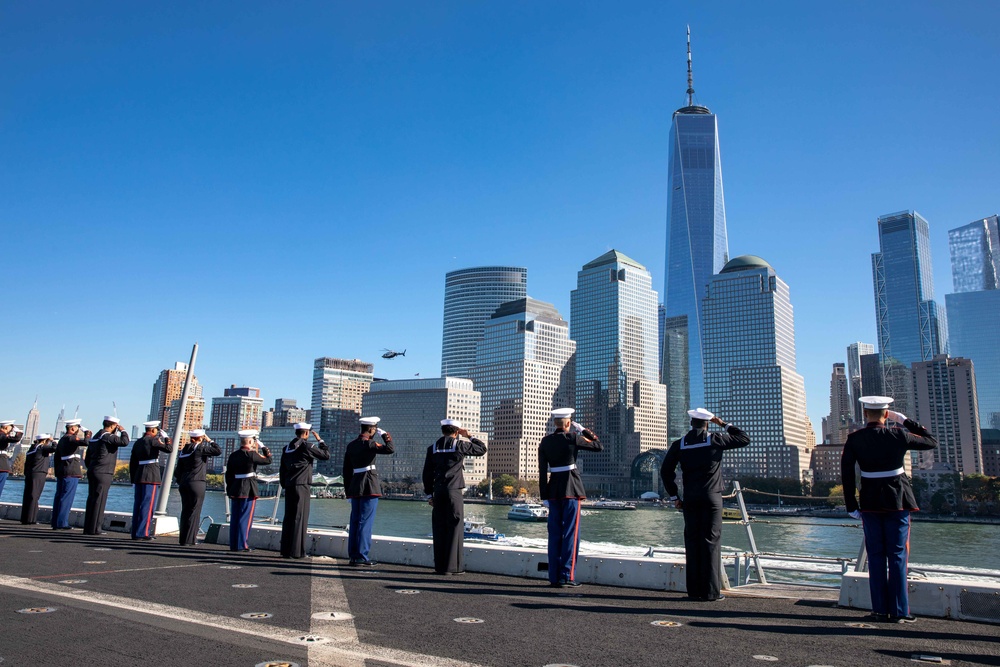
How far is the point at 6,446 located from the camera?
56.8ft

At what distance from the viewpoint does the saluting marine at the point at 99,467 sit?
47.7ft

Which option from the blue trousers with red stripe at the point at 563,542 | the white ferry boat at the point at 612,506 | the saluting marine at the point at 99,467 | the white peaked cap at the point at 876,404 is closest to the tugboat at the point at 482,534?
the saluting marine at the point at 99,467

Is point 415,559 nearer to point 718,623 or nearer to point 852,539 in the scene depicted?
point 718,623

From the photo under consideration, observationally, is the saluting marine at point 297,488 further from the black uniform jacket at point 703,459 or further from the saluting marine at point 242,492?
the black uniform jacket at point 703,459

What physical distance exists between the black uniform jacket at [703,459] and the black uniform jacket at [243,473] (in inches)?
289

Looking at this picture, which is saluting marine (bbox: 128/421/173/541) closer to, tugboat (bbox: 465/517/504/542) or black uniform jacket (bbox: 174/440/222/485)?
black uniform jacket (bbox: 174/440/222/485)

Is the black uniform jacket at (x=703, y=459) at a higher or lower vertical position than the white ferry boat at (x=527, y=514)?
higher

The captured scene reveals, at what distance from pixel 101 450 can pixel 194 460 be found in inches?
98.9

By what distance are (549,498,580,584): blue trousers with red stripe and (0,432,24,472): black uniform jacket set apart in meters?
14.4

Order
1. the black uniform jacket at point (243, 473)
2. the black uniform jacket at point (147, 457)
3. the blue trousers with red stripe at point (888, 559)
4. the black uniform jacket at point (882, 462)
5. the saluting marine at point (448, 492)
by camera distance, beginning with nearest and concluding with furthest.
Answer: the blue trousers with red stripe at point (888, 559), the black uniform jacket at point (882, 462), the saluting marine at point (448, 492), the black uniform jacket at point (243, 473), the black uniform jacket at point (147, 457)

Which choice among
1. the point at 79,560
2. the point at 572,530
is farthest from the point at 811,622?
the point at 79,560

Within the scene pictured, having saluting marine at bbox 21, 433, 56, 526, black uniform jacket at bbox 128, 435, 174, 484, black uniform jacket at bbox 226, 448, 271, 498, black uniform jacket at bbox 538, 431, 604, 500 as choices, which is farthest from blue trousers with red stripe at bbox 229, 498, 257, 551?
saluting marine at bbox 21, 433, 56, 526

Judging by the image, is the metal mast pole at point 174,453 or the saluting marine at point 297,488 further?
the metal mast pole at point 174,453

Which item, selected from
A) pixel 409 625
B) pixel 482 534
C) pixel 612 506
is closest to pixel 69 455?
pixel 409 625
